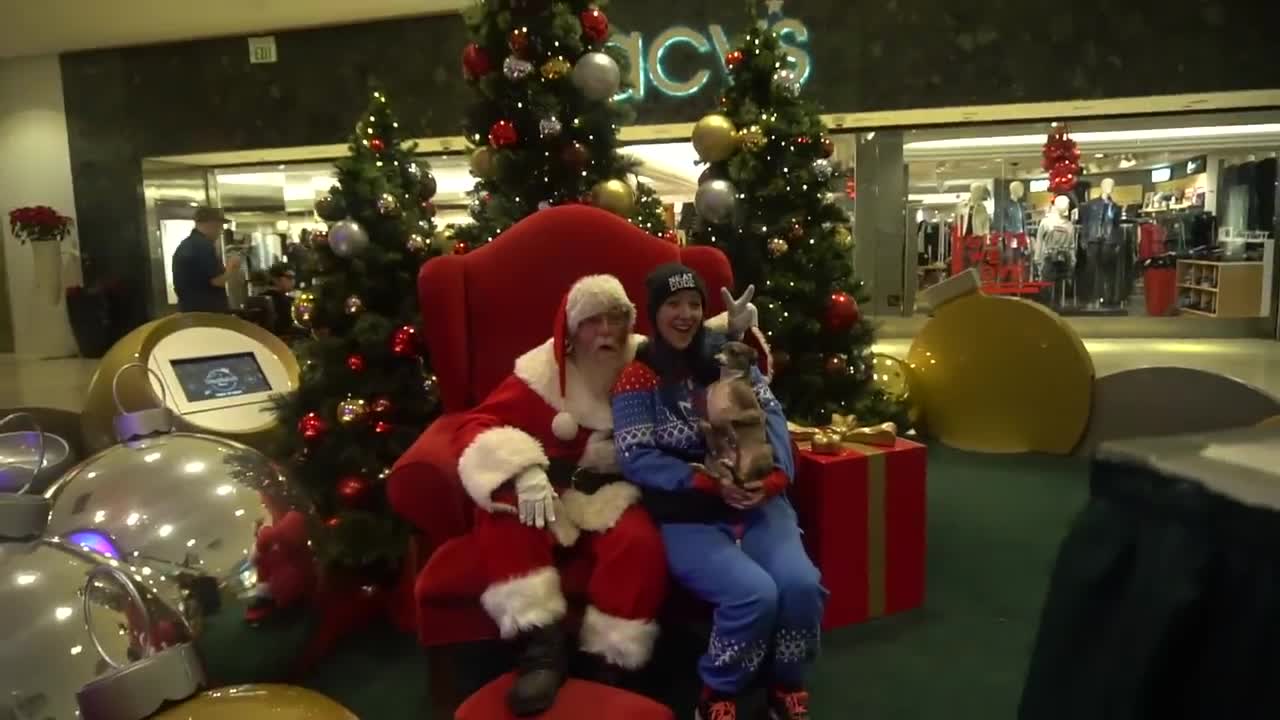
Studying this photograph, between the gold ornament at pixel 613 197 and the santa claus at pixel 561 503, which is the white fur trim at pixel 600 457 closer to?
the santa claus at pixel 561 503

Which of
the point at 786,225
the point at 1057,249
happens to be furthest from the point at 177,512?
the point at 1057,249

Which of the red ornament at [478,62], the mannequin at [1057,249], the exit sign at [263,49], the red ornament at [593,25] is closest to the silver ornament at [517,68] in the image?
Answer: the red ornament at [478,62]

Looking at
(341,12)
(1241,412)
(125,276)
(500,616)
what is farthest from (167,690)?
(125,276)

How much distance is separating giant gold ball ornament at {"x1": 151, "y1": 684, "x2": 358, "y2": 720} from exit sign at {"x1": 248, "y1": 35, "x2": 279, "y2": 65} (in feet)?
25.2

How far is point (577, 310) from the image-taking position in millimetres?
2334

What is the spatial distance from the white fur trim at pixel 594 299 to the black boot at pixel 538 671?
81 cm

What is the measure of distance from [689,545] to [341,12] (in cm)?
676

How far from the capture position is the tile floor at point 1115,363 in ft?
22.9

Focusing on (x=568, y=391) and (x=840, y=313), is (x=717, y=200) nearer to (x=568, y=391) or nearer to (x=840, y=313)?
(x=840, y=313)

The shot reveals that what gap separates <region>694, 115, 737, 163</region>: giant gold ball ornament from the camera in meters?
4.01

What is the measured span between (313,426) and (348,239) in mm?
681

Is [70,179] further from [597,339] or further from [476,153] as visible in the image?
[597,339]

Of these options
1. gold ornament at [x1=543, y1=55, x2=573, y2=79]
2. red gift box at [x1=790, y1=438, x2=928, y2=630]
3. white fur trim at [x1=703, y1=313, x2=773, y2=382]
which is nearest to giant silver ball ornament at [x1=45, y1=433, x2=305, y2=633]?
white fur trim at [x1=703, y1=313, x2=773, y2=382]

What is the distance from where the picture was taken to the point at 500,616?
197cm
